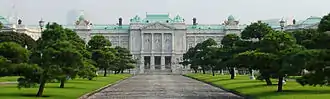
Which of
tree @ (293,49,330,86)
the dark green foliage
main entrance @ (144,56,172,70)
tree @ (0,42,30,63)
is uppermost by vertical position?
the dark green foliage

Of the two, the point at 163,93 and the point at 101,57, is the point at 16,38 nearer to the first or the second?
the point at 101,57

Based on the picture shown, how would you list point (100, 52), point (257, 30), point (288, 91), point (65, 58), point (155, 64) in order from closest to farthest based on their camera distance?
point (65, 58)
point (288, 91)
point (257, 30)
point (100, 52)
point (155, 64)

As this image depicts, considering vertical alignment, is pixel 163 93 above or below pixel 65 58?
below

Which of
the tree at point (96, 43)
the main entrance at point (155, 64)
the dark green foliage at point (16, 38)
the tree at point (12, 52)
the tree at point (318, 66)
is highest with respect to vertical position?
the dark green foliage at point (16, 38)

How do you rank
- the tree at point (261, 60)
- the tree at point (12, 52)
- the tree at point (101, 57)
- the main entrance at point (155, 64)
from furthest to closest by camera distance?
the main entrance at point (155, 64) → the tree at point (101, 57) → the tree at point (261, 60) → the tree at point (12, 52)

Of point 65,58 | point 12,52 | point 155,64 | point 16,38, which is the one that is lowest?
point 155,64

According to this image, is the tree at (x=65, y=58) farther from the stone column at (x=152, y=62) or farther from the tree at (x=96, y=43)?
the stone column at (x=152, y=62)

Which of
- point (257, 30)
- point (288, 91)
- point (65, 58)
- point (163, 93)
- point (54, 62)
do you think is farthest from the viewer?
point (257, 30)

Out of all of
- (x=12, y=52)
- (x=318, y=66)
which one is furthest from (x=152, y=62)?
(x=318, y=66)

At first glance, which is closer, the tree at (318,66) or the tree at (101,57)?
the tree at (318,66)

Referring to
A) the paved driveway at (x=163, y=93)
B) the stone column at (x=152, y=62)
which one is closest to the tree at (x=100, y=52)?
the paved driveway at (x=163, y=93)

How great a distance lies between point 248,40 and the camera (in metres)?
56.3

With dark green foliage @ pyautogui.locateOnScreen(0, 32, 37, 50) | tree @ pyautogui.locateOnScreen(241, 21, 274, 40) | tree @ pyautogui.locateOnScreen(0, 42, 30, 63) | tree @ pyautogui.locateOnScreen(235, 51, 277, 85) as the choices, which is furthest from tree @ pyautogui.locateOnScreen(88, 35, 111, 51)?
tree @ pyautogui.locateOnScreen(0, 42, 30, 63)

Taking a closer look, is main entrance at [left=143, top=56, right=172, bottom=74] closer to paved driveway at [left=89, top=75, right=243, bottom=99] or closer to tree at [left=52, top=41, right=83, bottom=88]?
paved driveway at [left=89, top=75, right=243, bottom=99]
